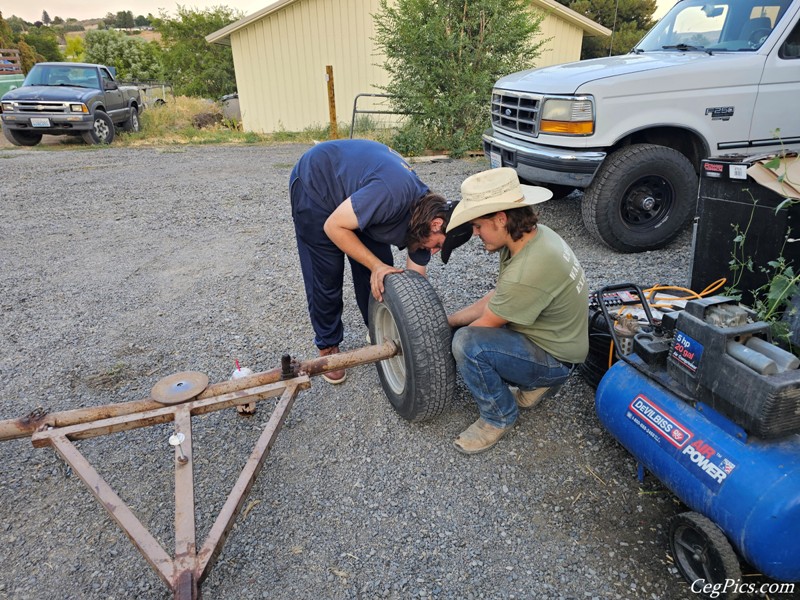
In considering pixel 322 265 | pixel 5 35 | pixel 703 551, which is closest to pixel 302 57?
pixel 322 265

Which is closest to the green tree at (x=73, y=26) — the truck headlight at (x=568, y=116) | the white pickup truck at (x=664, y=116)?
the truck headlight at (x=568, y=116)

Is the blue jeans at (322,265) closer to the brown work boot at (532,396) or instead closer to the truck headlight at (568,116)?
the brown work boot at (532,396)

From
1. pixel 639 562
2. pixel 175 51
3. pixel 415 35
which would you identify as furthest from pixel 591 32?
pixel 175 51

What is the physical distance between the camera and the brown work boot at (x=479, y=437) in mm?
2744

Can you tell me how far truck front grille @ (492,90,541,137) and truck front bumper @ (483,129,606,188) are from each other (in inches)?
5.2

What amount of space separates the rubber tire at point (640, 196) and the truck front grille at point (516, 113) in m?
0.86

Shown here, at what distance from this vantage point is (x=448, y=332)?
270cm

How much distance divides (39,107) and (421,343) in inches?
537

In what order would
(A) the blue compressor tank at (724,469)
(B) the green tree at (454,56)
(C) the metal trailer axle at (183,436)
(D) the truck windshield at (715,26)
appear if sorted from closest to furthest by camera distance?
(A) the blue compressor tank at (724,469), (C) the metal trailer axle at (183,436), (D) the truck windshield at (715,26), (B) the green tree at (454,56)

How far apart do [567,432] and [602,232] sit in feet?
9.06

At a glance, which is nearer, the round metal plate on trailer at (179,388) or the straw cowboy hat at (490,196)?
the straw cowboy hat at (490,196)

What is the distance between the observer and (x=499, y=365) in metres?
2.62

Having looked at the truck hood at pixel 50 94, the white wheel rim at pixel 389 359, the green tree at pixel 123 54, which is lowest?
the white wheel rim at pixel 389 359

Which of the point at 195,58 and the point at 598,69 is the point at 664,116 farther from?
the point at 195,58
